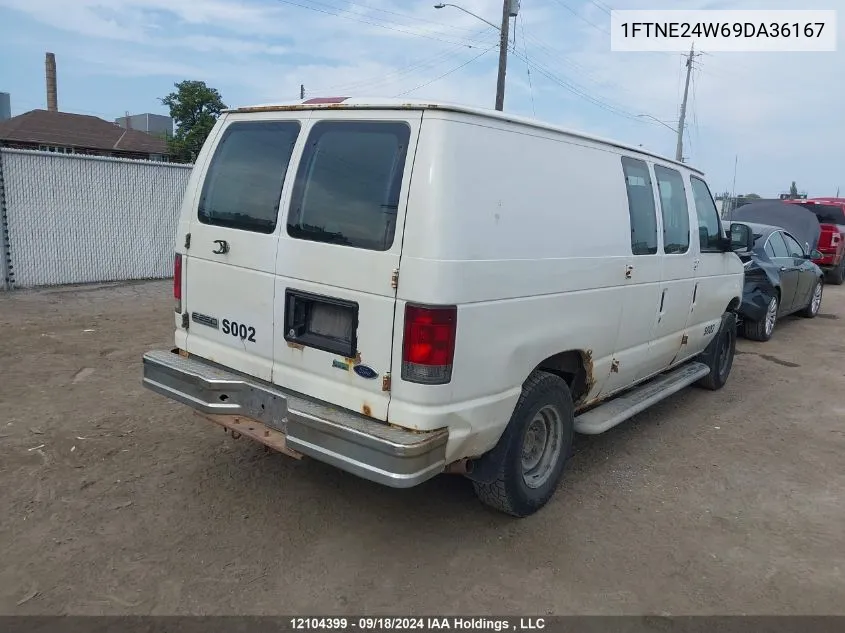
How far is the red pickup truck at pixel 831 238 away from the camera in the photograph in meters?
15.4

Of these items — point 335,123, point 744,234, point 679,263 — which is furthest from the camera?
point 744,234

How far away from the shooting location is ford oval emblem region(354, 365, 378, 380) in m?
3.07

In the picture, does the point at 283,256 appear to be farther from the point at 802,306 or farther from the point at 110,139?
the point at 110,139

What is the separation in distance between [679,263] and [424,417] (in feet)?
9.86

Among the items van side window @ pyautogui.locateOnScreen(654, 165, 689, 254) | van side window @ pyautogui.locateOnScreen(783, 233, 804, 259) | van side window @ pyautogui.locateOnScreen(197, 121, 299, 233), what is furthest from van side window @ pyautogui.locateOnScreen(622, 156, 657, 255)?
van side window @ pyautogui.locateOnScreen(783, 233, 804, 259)

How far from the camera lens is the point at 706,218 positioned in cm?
562

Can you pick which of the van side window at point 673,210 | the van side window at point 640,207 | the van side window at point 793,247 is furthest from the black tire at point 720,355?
the van side window at point 793,247

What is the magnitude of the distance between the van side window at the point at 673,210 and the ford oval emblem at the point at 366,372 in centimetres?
274

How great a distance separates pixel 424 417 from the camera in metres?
2.95

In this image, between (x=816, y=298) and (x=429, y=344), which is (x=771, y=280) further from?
(x=429, y=344)

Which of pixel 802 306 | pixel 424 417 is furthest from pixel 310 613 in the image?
pixel 802 306

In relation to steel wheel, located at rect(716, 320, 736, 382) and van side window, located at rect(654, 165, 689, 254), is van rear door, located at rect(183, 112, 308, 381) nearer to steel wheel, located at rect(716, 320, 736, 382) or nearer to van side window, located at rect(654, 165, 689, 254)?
van side window, located at rect(654, 165, 689, 254)

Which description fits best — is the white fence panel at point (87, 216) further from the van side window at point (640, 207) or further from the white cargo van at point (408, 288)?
the van side window at point (640, 207)

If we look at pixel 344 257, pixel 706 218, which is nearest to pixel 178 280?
pixel 344 257
